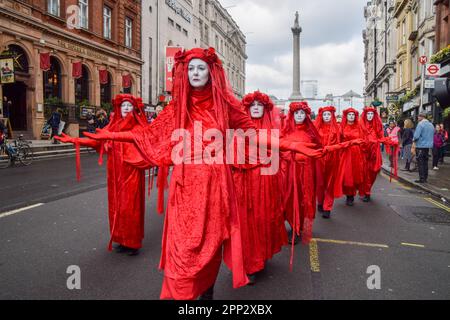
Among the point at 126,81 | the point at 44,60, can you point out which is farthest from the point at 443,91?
the point at 126,81

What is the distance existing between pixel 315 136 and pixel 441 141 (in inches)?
459

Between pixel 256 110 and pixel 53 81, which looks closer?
pixel 256 110

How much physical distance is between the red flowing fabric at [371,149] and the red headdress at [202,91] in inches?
202

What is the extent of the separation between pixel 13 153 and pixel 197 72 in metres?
11.8

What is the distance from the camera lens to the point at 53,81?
20.6 meters

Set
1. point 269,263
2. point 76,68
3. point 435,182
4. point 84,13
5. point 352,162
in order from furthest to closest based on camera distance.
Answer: point 84,13 < point 76,68 < point 435,182 < point 352,162 < point 269,263

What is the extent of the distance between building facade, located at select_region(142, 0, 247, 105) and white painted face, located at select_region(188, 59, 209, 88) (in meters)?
29.4

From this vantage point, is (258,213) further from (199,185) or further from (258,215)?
(199,185)

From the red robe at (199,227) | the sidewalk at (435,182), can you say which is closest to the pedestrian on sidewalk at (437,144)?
the sidewalk at (435,182)

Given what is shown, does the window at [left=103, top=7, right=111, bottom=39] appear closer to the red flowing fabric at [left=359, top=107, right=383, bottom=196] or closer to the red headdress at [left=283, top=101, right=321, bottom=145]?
the red flowing fabric at [left=359, top=107, right=383, bottom=196]

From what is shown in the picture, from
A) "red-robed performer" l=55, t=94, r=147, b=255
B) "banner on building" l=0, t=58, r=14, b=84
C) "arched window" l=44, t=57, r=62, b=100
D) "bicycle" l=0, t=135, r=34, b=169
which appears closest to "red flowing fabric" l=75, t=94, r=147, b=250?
"red-robed performer" l=55, t=94, r=147, b=255

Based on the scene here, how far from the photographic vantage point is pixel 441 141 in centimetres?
1395

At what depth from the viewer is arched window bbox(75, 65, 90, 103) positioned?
2284cm

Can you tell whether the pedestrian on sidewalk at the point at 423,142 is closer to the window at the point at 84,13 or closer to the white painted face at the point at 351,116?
the white painted face at the point at 351,116
